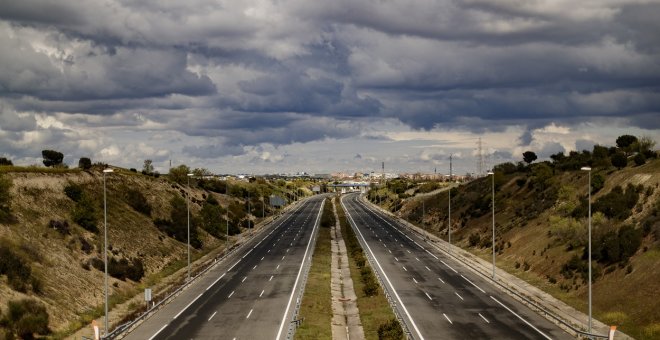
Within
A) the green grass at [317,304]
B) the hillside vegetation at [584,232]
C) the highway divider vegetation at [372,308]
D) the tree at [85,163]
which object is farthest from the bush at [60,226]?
the hillside vegetation at [584,232]

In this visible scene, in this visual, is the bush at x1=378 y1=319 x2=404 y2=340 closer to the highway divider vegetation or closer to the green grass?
the highway divider vegetation

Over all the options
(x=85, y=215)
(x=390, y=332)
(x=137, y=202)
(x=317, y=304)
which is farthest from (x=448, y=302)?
(x=137, y=202)

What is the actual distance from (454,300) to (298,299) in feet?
40.4

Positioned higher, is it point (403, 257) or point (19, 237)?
point (19, 237)

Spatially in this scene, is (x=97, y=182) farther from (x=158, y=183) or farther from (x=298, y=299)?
(x=298, y=299)

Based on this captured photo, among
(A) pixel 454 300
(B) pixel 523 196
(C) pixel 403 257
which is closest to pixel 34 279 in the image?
(A) pixel 454 300

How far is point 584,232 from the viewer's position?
69.3m

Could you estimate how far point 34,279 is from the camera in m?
48.9

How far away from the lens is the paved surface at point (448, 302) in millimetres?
40906

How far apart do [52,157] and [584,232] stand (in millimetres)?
76694

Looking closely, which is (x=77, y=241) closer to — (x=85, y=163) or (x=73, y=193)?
(x=73, y=193)

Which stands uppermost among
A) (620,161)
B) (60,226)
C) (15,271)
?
(620,161)

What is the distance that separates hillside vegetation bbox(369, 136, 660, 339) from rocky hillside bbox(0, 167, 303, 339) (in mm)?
37262

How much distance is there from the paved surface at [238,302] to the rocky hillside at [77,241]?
5618mm
